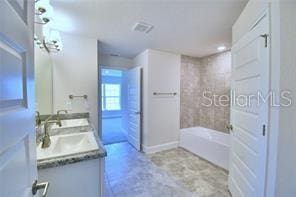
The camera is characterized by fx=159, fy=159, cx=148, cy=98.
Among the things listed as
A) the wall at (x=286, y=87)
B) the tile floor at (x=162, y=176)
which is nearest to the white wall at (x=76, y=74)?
the tile floor at (x=162, y=176)

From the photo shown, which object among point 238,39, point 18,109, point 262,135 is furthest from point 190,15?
point 18,109

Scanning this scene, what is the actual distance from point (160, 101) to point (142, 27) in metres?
1.75

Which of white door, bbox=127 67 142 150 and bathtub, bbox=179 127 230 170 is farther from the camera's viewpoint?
white door, bbox=127 67 142 150

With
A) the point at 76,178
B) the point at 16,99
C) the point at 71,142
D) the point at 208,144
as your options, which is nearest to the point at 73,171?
the point at 76,178

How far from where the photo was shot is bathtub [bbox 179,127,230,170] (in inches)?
111

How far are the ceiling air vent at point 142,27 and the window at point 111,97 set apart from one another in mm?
6043

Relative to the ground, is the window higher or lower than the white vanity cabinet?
higher

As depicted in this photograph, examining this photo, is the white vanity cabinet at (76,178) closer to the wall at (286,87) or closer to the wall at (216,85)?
the wall at (286,87)

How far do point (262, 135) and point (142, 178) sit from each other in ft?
5.83

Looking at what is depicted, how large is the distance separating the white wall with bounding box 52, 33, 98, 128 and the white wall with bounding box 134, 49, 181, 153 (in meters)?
1.12

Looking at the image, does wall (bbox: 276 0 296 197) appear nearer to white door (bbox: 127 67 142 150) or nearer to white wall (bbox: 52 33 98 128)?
white wall (bbox: 52 33 98 128)

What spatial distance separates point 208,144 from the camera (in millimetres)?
3105

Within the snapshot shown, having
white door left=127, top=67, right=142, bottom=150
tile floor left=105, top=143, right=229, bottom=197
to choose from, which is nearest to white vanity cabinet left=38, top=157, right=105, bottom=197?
tile floor left=105, top=143, right=229, bottom=197

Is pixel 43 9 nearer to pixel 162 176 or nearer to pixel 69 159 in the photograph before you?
pixel 69 159
